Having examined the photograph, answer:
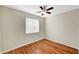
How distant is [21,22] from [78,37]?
49.8 inches

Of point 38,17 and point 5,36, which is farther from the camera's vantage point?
point 5,36

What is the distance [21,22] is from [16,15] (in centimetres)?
22

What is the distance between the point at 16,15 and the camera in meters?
1.23

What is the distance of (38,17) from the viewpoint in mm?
1042

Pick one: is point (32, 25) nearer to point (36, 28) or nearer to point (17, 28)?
point (36, 28)

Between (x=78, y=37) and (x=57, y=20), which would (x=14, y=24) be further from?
(x=78, y=37)

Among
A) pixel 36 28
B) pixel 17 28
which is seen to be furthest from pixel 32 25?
→ pixel 17 28
